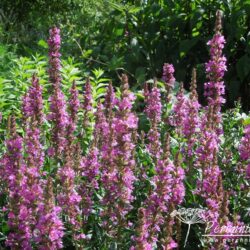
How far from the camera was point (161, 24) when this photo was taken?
7.48 metres

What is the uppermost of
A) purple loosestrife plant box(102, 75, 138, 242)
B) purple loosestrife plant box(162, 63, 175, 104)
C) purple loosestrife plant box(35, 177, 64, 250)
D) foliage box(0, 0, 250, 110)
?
foliage box(0, 0, 250, 110)

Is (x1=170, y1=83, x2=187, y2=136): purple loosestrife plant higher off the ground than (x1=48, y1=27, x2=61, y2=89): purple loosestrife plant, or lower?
lower

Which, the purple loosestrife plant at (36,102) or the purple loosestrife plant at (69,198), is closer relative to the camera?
the purple loosestrife plant at (69,198)

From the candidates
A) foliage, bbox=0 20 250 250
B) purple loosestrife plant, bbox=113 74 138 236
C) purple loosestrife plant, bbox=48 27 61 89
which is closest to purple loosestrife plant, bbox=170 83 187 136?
foliage, bbox=0 20 250 250

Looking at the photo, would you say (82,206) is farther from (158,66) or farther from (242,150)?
(158,66)

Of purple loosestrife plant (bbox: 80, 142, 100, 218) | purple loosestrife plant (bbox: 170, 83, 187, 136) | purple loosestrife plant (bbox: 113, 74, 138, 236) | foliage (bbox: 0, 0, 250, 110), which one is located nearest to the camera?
purple loosestrife plant (bbox: 113, 74, 138, 236)

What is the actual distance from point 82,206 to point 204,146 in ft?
2.79

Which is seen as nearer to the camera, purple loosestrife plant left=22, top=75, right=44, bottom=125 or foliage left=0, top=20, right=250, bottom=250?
foliage left=0, top=20, right=250, bottom=250

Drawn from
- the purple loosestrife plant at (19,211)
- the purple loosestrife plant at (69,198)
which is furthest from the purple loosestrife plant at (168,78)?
the purple loosestrife plant at (19,211)

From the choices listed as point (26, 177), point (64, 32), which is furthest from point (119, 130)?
point (64, 32)

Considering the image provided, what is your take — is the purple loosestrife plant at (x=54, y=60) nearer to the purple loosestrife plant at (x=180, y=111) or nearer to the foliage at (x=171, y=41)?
the purple loosestrife plant at (x=180, y=111)

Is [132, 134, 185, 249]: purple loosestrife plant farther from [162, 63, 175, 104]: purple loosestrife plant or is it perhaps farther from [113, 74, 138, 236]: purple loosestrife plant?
[162, 63, 175, 104]: purple loosestrife plant

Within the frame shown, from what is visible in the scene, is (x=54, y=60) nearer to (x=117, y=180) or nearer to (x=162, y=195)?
(x=117, y=180)

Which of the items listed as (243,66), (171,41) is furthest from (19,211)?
(171,41)
